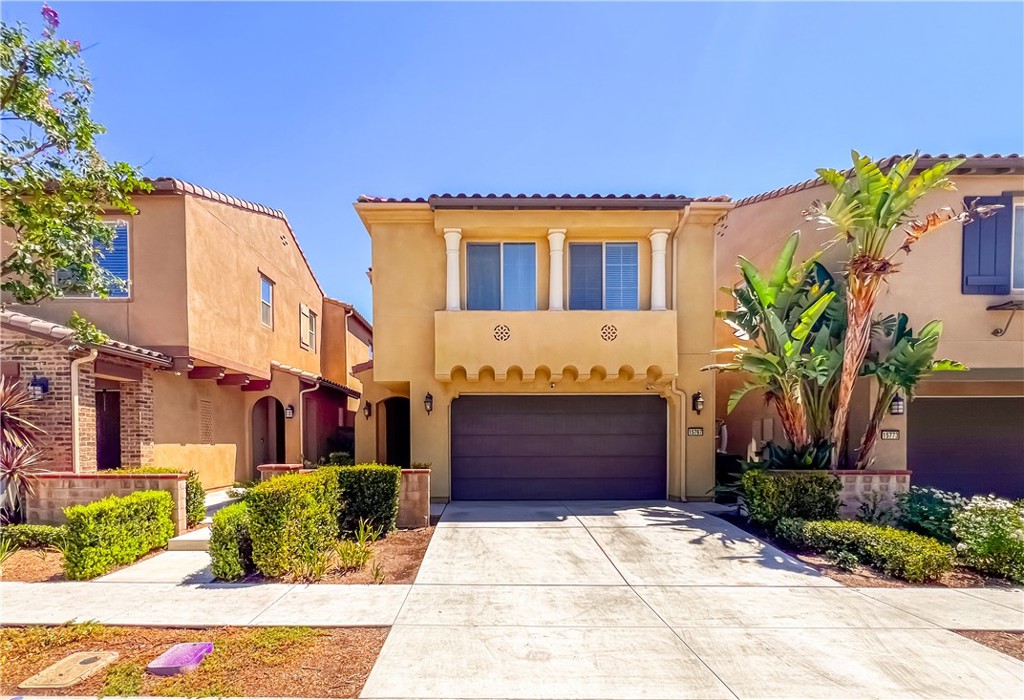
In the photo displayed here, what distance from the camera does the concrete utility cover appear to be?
3.65m

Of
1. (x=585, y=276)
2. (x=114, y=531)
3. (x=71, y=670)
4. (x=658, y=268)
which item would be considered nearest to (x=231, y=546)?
(x=114, y=531)

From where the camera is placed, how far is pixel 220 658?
4055mm

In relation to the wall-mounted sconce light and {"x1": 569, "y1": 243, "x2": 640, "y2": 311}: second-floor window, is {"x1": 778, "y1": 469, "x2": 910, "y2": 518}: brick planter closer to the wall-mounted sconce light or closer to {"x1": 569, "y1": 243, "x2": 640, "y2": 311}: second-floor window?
{"x1": 569, "y1": 243, "x2": 640, "y2": 311}: second-floor window

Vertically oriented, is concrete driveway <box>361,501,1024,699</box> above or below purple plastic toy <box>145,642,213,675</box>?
below

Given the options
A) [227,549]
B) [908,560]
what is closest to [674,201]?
[908,560]

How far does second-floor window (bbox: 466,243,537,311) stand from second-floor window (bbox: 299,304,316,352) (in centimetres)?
848

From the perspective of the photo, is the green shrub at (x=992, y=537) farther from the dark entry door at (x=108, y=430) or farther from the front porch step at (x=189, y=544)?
the dark entry door at (x=108, y=430)

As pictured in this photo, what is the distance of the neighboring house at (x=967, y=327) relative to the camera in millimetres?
9422

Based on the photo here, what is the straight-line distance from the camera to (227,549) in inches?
234

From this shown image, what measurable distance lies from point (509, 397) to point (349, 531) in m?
4.31

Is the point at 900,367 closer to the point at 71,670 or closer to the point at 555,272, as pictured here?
the point at 555,272

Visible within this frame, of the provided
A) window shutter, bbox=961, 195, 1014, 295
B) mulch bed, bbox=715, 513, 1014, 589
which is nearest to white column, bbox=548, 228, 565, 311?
mulch bed, bbox=715, 513, 1014, 589

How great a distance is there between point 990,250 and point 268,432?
62.5 feet

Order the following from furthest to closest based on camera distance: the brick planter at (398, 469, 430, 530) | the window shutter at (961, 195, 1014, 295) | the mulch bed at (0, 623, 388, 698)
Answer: the window shutter at (961, 195, 1014, 295), the brick planter at (398, 469, 430, 530), the mulch bed at (0, 623, 388, 698)
